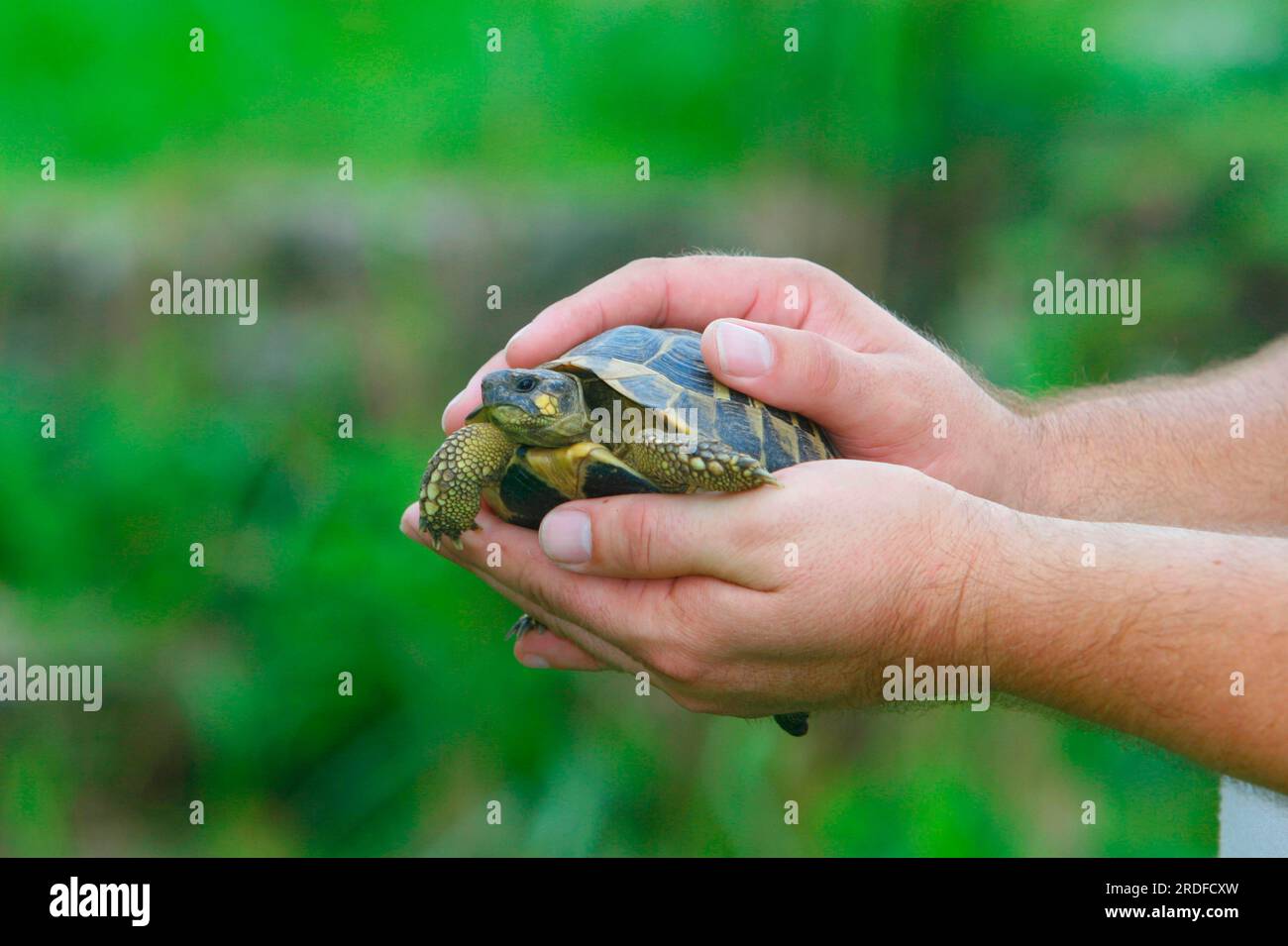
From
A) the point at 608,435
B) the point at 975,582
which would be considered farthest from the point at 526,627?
the point at 975,582

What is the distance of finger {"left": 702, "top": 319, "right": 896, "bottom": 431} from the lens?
163 centimetres

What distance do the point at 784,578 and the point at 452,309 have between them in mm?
2031

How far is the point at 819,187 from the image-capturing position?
325 centimetres

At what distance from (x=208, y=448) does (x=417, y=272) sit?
880mm

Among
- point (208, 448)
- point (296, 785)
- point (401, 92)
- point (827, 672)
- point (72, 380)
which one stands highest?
point (401, 92)

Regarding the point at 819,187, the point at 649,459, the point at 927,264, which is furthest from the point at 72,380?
the point at 927,264

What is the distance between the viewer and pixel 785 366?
1.66 metres

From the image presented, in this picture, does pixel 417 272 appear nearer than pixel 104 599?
No

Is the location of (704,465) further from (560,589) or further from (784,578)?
(560,589)

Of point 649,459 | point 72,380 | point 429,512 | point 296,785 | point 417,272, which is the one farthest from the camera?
point 417,272

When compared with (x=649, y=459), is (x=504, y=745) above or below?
→ below

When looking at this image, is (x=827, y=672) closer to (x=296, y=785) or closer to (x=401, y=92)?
(x=296, y=785)

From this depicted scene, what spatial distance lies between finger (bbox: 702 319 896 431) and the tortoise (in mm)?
36

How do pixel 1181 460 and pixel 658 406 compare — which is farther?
pixel 1181 460
